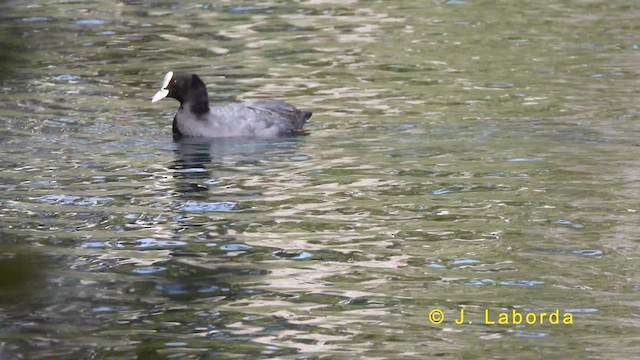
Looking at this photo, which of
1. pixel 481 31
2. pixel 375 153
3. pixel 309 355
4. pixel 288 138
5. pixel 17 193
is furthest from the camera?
pixel 481 31

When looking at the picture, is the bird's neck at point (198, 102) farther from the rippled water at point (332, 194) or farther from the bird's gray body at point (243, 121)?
the rippled water at point (332, 194)

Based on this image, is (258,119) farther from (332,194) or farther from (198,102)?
(332,194)

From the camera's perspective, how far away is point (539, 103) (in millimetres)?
15266

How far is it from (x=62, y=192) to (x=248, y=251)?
9.76 ft

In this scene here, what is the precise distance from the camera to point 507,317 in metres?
7.58

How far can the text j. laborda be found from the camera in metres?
7.46

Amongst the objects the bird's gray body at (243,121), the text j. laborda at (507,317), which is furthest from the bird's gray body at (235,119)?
the text j. laborda at (507,317)

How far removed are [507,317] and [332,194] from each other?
4.12 meters

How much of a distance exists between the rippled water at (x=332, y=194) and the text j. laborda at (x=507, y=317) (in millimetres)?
46

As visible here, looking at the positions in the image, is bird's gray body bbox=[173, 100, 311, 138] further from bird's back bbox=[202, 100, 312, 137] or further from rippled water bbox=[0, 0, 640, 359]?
rippled water bbox=[0, 0, 640, 359]

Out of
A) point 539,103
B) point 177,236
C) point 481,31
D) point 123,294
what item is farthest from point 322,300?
point 481,31

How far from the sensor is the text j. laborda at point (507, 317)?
746 cm

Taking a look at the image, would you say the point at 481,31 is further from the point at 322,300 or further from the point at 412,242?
the point at 322,300

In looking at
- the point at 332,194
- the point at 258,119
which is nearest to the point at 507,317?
the point at 332,194
